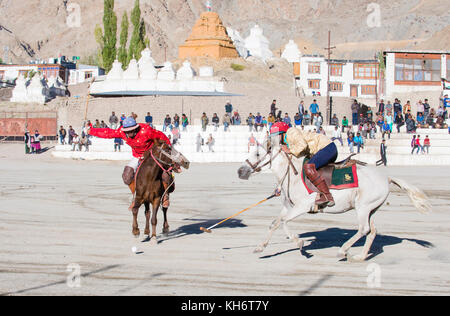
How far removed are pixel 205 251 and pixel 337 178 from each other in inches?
104

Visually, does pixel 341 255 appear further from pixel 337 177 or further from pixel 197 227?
pixel 197 227

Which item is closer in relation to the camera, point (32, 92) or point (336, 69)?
point (32, 92)

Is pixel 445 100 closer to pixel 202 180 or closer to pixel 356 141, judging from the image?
pixel 356 141

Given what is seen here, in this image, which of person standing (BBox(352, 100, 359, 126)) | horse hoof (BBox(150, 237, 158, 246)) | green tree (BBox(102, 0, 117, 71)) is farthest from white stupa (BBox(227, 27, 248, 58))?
horse hoof (BBox(150, 237, 158, 246))

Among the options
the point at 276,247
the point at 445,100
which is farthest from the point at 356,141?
the point at 276,247

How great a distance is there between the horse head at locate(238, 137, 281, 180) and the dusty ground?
1.44m

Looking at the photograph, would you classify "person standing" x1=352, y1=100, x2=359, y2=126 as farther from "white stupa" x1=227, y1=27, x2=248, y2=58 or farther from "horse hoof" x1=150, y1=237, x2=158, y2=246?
"white stupa" x1=227, y1=27, x2=248, y2=58

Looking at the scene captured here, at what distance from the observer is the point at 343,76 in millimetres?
78625

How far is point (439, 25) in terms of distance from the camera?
166000mm

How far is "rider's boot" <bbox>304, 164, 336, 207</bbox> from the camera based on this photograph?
33.0 ft

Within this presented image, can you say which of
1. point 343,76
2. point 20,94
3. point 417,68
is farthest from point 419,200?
point 343,76

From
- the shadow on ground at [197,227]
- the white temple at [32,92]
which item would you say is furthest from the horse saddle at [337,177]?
the white temple at [32,92]

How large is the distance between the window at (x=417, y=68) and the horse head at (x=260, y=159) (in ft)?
157

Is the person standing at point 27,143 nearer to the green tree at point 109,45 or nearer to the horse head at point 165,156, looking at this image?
the horse head at point 165,156
